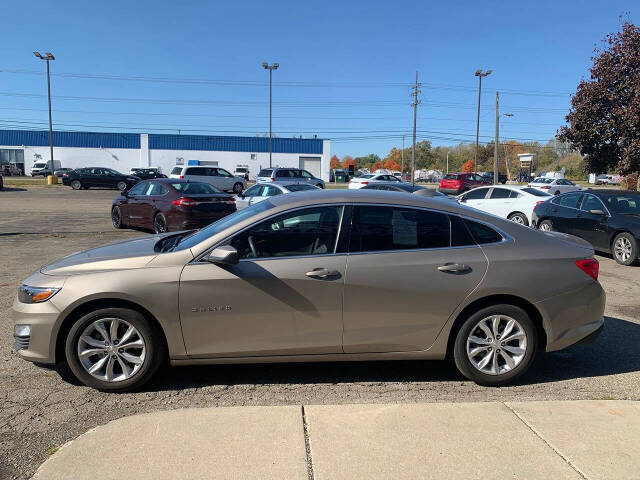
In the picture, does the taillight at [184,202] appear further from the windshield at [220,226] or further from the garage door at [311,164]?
the garage door at [311,164]

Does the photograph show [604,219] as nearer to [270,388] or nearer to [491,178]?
[270,388]

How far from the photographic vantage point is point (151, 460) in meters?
2.95

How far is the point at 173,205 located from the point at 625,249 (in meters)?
9.78

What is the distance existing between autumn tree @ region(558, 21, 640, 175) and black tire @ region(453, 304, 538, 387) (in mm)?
15414

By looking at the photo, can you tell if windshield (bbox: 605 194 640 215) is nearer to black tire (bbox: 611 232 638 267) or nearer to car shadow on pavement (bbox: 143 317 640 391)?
black tire (bbox: 611 232 638 267)

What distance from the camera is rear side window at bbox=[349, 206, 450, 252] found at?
396cm

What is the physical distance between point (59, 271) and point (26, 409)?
102 cm

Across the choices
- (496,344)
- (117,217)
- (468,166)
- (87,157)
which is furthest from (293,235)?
(468,166)

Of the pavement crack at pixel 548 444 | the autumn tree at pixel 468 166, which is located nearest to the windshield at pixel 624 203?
the pavement crack at pixel 548 444

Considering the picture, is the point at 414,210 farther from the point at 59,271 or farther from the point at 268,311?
the point at 59,271

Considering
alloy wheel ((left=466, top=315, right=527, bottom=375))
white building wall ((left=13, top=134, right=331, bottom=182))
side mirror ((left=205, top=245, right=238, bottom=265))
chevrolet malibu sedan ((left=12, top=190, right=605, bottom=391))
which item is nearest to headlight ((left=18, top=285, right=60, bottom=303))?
chevrolet malibu sedan ((left=12, top=190, right=605, bottom=391))

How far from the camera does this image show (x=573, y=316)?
4.06m

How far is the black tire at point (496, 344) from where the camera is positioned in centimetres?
394

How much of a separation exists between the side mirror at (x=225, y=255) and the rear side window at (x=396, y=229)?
2.99ft
